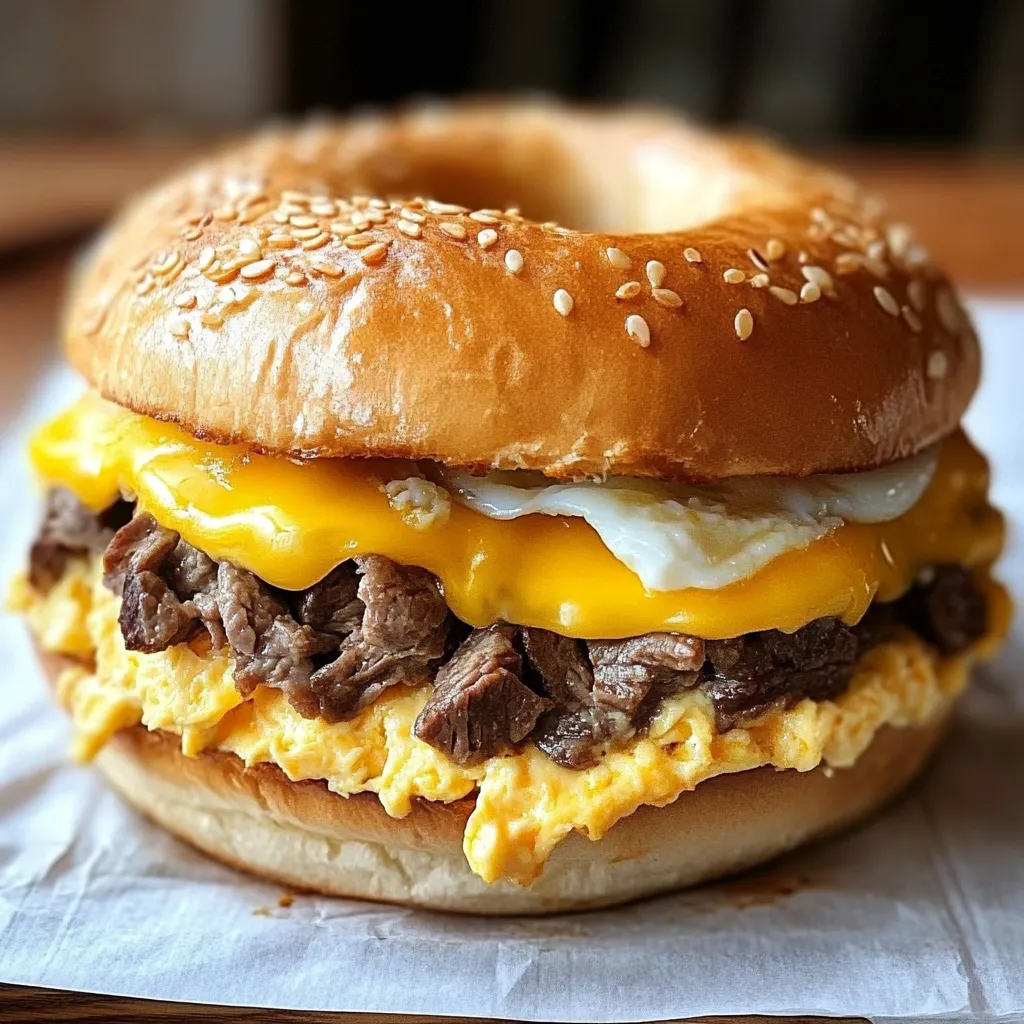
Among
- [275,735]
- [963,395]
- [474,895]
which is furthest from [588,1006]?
[963,395]

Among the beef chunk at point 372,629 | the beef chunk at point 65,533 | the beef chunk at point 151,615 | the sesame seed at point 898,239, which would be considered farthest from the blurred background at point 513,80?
the sesame seed at point 898,239

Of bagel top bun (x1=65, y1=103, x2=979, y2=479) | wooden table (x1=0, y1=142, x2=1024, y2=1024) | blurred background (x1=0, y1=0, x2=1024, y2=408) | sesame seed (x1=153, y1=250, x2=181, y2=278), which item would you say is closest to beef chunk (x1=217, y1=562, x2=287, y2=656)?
bagel top bun (x1=65, y1=103, x2=979, y2=479)

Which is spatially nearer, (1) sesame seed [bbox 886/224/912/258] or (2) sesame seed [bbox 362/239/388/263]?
(2) sesame seed [bbox 362/239/388/263]

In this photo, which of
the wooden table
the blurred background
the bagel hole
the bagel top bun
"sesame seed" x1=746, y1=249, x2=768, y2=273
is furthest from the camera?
the blurred background

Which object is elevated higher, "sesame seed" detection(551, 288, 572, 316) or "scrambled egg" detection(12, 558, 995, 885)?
"sesame seed" detection(551, 288, 572, 316)

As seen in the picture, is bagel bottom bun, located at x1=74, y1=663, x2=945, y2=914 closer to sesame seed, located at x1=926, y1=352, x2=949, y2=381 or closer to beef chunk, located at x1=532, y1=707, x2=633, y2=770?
beef chunk, located at x1=532, y1=707, x2=633, y2=770

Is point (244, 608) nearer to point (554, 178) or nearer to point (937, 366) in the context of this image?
point (937, 366)

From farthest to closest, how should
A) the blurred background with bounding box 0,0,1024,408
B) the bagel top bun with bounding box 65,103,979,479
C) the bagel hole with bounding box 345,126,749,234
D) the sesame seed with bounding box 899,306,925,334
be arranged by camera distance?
the blurred background with bounding box 0,0,1024,408 → the bagel hole with bounding box 345,126,749,234 → the sesame seed with bounding box 899,306,925,334 → the bagel top bun with bounding box 65,103,979,479

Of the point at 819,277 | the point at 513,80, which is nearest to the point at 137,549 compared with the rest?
the point at 819,277
